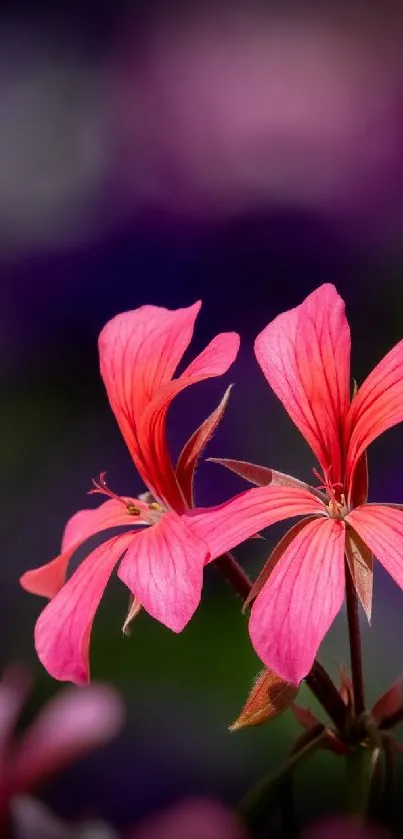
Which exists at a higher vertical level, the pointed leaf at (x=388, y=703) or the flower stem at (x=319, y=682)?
the flower stem at (x=319, y=682)

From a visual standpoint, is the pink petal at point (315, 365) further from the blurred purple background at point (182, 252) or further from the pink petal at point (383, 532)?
the blurred purple background at point (182, 252)

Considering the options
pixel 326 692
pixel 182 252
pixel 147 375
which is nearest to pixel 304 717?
pixel 326 692

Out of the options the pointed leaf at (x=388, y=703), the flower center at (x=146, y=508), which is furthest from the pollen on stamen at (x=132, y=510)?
the pointed leaf at (x=388, y=703)

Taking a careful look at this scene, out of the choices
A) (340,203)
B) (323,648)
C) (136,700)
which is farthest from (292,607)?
(340,203)

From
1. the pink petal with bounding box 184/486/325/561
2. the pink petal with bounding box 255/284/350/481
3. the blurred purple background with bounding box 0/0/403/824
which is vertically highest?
the pink petal with bounding box 255/284/350/481

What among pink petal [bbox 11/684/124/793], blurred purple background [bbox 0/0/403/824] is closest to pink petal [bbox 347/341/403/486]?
pink petal [bbox 11/684/124/793]

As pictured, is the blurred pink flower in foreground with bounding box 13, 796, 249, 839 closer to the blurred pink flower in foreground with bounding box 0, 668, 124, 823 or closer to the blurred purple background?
the blurred pink flower in foreground with bounding box 0, 668, 124, 823
